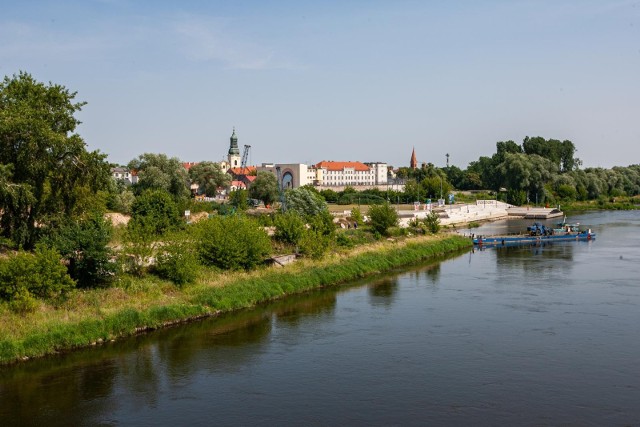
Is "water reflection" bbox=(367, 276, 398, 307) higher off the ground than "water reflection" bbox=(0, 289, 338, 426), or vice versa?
"water reflection" bbox=(367, 276, 398, 307)

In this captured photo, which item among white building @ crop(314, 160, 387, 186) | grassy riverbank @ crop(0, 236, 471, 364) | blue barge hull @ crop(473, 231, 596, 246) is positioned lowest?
grassy riverbank @ crop(0, 236, 471, 364)

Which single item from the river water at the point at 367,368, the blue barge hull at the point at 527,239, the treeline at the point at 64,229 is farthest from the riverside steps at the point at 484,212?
the river water at the point at 367,368

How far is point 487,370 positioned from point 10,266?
1664 cm

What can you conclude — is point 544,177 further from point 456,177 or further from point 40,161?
point 40,161

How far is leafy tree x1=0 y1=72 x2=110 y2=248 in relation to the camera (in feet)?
85.1

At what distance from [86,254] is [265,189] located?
44049 millimetres

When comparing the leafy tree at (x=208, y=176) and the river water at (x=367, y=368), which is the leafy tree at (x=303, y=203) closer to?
the leafy tree at (x=208, y=176)

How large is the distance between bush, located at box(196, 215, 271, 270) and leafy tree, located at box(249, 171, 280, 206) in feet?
117

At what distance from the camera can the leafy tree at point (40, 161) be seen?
25953 millimetres

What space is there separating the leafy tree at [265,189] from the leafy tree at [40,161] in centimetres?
3962

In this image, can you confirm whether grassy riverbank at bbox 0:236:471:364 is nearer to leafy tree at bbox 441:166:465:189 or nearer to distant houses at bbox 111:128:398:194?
distant houses at bbox 111:128:398:194

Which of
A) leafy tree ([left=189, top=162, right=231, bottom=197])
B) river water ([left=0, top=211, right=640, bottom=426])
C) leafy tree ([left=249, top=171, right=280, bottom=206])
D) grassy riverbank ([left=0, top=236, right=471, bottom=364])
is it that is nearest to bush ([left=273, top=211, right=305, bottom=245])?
grassy riverbank ([left=0, top=236, right=471, bottom=364])

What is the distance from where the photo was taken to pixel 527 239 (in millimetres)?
56906

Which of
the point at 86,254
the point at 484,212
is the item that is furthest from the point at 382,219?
the point at 484,212
